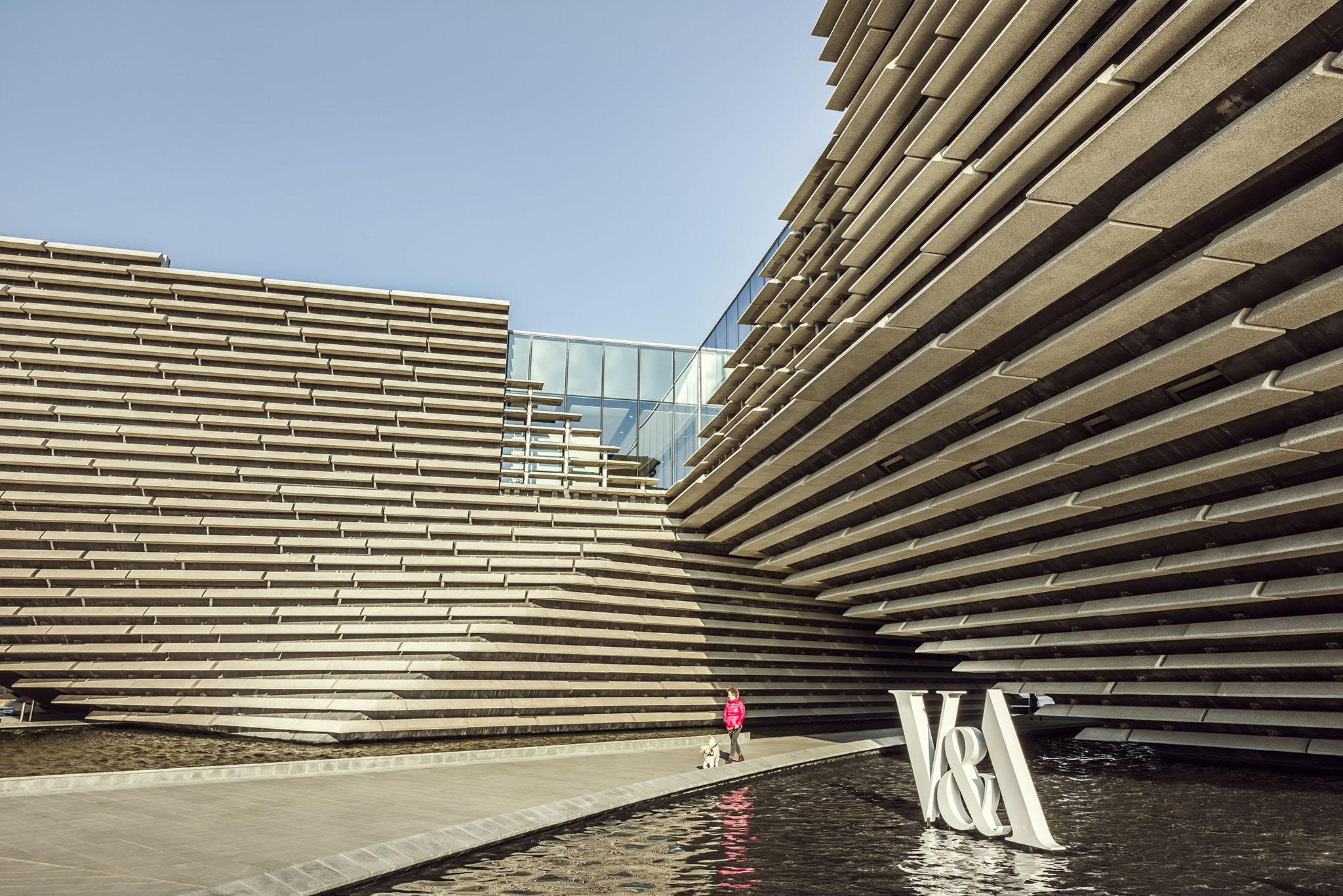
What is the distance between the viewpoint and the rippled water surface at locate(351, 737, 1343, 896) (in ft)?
18.1

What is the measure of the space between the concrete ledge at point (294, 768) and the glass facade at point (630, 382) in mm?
5166

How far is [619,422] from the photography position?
1906 cm

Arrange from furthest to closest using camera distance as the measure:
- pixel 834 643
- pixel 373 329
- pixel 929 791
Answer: pixel 834 643 → pixel 373 329 → pixel 929 791

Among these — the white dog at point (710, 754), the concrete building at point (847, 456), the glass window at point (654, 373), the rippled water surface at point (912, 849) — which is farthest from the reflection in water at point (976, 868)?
the glass window at point (654, 373)

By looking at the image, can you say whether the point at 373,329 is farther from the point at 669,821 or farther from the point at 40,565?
the point at 669,821

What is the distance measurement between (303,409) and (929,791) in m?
12.4

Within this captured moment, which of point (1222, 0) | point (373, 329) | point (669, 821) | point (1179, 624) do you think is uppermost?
point (373, 329)

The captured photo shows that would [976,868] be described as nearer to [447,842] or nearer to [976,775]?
[976,775]

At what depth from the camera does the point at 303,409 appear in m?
15.6

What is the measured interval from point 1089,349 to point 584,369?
13177 mm

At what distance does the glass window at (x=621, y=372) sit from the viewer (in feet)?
63.4

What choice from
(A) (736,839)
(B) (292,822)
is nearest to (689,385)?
(A) (736,839)

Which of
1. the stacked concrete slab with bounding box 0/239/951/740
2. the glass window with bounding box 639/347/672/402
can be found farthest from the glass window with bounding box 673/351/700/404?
the stacked concrete slab with bounding box 0/239/951/740

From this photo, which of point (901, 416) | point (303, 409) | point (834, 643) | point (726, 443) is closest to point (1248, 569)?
point (901, 416)
